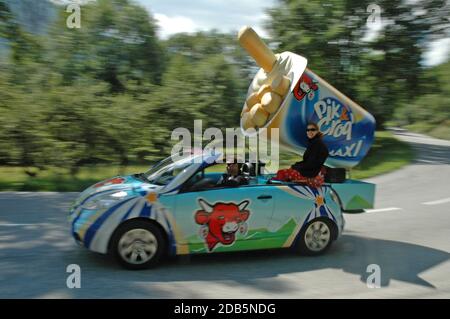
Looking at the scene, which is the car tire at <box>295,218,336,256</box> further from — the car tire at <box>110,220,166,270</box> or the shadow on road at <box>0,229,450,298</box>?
the car tire at <box>110,220,166,270</box>

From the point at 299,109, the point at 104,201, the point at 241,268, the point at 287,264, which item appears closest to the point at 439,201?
the point at 299,109

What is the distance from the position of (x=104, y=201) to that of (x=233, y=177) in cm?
185

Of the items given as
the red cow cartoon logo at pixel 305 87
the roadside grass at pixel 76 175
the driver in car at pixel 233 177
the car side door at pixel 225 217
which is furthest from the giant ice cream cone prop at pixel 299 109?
the roadside grass at pixel 76 175

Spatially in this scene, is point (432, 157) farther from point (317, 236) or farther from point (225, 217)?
point (225, 217)

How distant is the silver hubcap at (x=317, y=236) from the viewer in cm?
736

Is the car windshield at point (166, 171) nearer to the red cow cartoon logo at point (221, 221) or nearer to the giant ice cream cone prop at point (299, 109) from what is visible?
the red cow cartoon logo at point (221, 221)

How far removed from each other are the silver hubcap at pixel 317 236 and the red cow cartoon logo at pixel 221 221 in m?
1.10

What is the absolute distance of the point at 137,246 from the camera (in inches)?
246

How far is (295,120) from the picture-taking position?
779cm
